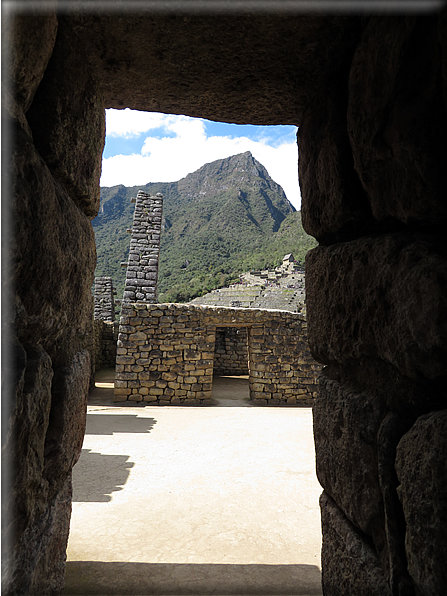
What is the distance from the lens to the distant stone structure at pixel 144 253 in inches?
392

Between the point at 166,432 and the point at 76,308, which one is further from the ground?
the point at 76,308

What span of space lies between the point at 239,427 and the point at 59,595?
5449 mm

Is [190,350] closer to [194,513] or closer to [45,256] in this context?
[194,513]

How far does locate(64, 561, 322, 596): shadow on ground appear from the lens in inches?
82.1

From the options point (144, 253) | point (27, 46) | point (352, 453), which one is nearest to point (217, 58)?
point (27, 46)

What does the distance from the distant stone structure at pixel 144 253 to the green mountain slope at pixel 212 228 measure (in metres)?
18.7

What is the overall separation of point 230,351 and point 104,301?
6662mm

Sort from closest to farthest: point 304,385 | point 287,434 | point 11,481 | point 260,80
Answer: point 11,481 < point 260,80 < point 287,434 < point 304,385

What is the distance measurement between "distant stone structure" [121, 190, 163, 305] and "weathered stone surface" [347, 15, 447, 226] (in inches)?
340

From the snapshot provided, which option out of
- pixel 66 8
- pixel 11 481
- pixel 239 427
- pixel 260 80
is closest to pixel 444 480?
→ pixel 11 481

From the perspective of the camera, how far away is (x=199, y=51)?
5.46 ft

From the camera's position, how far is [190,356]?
925 cm

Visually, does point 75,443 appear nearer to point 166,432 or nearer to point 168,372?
point 166,432

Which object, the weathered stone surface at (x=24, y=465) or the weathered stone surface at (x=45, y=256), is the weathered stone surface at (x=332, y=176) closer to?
the weathered stone surface at (x=45, y=256)
